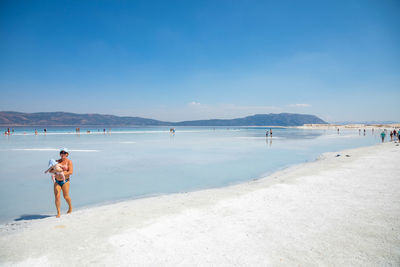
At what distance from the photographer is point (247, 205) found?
248 inches

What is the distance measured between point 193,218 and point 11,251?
11.9 feet

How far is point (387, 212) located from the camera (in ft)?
17.6

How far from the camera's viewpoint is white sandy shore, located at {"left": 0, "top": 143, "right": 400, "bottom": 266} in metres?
3.62

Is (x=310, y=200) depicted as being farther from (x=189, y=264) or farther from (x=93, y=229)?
(x=93, y=229)

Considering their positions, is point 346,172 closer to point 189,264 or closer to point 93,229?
point 189,264

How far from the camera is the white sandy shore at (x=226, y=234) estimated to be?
11.9 ft

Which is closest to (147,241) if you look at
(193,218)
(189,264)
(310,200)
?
(189,264)

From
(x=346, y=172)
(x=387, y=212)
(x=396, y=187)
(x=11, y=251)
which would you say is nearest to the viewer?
(x=11, y=251)

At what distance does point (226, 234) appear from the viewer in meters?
4.44

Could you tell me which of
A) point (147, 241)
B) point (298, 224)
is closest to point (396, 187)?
point (298, 224)

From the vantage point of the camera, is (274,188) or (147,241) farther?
(274,188)

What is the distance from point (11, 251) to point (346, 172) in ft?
40.6

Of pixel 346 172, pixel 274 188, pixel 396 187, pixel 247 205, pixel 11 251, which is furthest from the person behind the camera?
pixel 346 172

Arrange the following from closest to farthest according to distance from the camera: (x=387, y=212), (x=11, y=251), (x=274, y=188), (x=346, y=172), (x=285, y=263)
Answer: (x=285, y=263) < (x=11, y=251) < (x=387, y=212) < (x=274, y=188) < (x=346, y=172)
